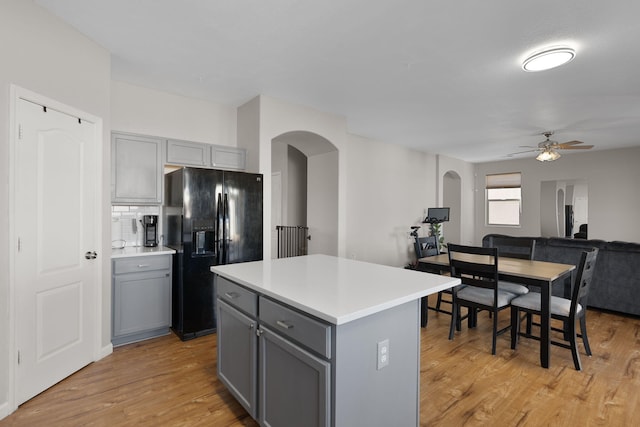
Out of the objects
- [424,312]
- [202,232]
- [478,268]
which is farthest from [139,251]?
[478,268]

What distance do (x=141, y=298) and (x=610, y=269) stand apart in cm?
548

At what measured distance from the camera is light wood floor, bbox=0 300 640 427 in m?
2.05

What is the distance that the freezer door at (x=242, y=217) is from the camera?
3496 millimetres

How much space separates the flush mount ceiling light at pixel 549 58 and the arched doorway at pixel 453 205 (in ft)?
18.7

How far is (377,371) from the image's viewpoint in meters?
1.51

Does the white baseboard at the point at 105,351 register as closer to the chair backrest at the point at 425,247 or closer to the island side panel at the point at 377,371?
the island side panel at the point at 377,371

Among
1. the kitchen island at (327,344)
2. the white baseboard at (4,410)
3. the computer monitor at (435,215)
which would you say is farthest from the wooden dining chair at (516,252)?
the white baseboard at (4,410)

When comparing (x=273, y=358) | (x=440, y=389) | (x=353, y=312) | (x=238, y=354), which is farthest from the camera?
(x=440, y=389)

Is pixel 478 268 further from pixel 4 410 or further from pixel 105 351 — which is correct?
pixel 4 410

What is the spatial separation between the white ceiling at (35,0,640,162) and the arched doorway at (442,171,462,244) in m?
3.98

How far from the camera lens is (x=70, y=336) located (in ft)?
8.36

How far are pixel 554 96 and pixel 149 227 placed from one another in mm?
5065

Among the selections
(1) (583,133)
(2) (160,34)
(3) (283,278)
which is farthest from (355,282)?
(1) (583,133)

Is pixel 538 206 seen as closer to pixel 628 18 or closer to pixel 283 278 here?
pixel 628 18
